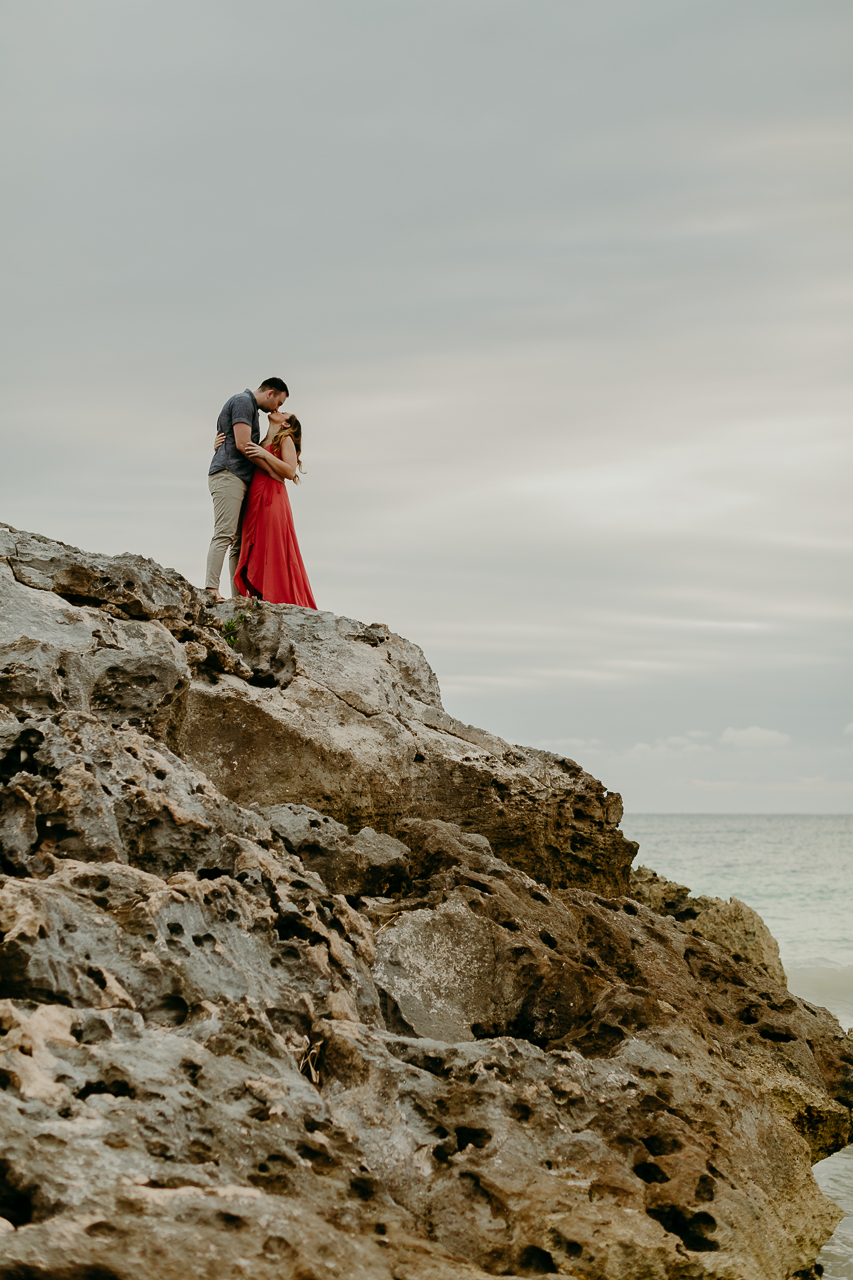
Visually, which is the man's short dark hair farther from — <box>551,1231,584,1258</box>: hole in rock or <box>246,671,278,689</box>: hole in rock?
<box>551,1231,584,1258</box>: hole in rock

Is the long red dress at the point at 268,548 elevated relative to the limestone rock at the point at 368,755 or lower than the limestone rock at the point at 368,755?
elevated

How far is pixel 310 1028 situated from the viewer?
4.08 metres

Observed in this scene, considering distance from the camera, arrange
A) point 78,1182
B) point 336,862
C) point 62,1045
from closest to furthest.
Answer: point 78,1182
point 62,1045
point 336,862

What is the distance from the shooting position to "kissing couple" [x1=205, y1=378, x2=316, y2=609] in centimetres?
1115

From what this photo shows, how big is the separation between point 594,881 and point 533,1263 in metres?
5.30

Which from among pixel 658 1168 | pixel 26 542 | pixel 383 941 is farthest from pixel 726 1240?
pixel 26 542

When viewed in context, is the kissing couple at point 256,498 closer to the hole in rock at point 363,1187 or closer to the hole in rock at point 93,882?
the hole in rock at point 93,882

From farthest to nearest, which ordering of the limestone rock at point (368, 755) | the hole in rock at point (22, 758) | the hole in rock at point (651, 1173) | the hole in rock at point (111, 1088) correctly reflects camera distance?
the limestone rock at point (368, 755), the hole in rock at point (22, 758), the hole in rock at point (651, 1173), the hole in rock at point (111, 1088)

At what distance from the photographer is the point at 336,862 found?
606cm

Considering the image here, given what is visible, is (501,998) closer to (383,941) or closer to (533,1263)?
(383,941)

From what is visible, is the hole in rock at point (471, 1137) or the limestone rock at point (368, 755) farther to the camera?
the limestone rock at point (368, 755)

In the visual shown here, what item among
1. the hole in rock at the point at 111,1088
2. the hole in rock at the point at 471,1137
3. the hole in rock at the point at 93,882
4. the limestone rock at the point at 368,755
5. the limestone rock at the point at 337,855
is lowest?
the hole in rock at the point at 471,1137

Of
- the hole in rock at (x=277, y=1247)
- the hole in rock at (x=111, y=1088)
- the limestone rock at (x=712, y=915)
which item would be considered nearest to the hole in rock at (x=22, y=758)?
the hole in rock at (x=111, y=1088)

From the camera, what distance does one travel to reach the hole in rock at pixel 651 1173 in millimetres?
3984
